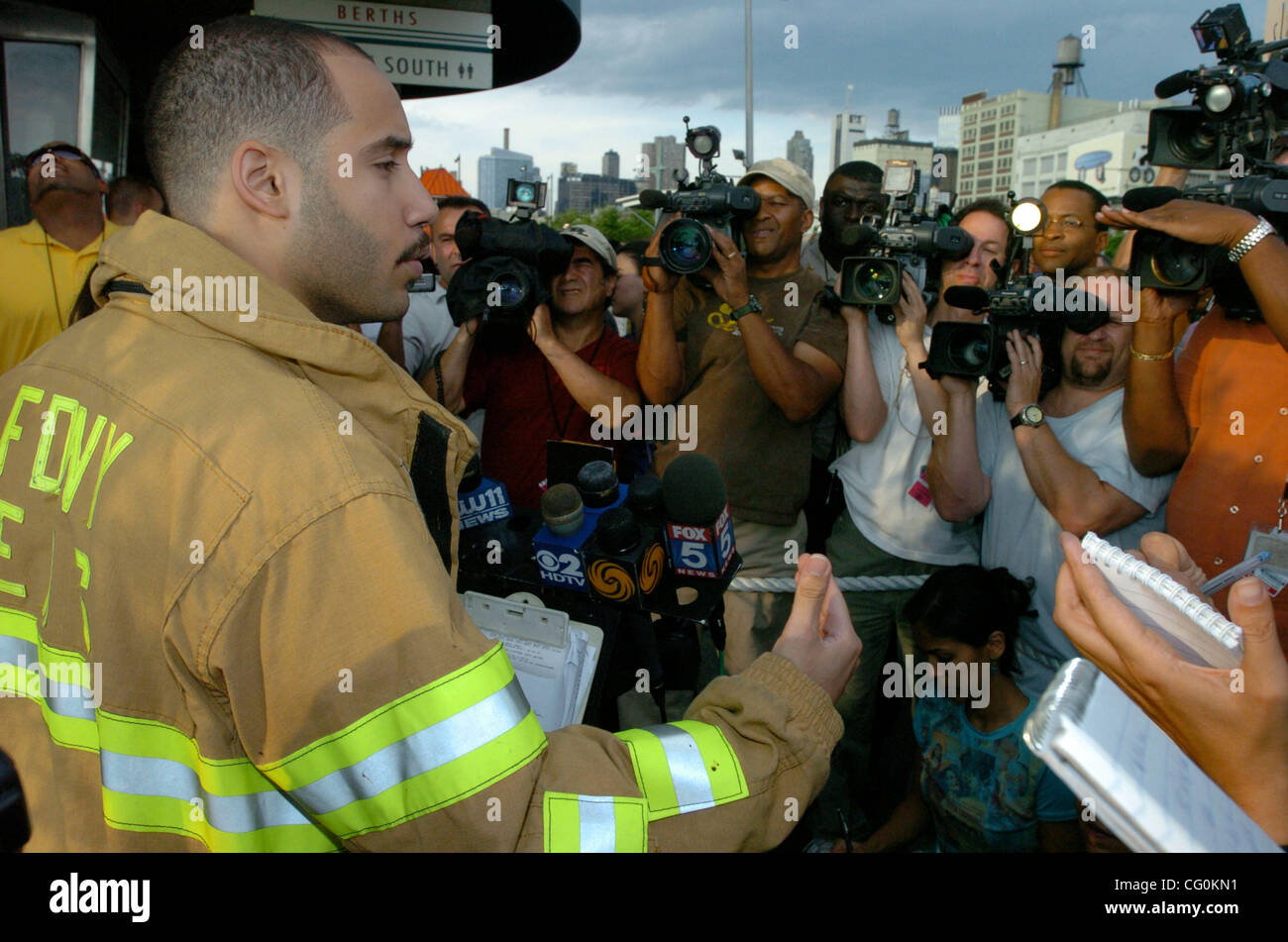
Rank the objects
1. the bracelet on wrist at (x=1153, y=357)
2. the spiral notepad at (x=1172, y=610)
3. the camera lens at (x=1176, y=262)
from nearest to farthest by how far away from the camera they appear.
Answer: the spiral notepad at (x=1172, y=610) < the camera lens at (x=1176, y=262) < the bracelet on wrist at (x=1153, y=357)

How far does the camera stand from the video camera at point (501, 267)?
326cm

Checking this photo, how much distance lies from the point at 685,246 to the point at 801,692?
2396mm

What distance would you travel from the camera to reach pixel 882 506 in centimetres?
344

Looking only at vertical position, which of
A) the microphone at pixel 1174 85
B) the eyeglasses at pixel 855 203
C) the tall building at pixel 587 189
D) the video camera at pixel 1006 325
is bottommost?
the video camera at pixel 1006 325

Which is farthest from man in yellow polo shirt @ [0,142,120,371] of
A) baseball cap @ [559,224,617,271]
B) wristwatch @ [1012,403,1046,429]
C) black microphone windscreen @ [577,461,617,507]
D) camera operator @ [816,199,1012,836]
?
wristwatch @ [1012,403,1046,429]

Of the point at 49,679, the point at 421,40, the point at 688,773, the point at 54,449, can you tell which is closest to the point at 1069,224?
the point at 688,773

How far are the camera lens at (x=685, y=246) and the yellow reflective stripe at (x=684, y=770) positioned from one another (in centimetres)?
238

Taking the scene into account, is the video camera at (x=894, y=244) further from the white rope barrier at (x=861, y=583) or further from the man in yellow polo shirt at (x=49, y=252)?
A: the man in yellow polo shirt at (x=49, y=252)

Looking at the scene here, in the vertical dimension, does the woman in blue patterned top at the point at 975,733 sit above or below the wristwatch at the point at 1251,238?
below

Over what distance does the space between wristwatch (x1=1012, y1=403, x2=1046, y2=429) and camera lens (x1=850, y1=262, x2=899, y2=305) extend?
2.36ft

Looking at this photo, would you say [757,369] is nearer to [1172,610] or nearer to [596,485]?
[596,485]

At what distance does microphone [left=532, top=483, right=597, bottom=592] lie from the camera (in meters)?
1.93

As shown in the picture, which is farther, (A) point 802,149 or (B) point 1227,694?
(A) point 802,149

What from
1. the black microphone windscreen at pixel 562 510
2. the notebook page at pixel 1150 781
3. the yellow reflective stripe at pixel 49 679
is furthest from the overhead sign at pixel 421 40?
the notebook page at pixel 1150 781
